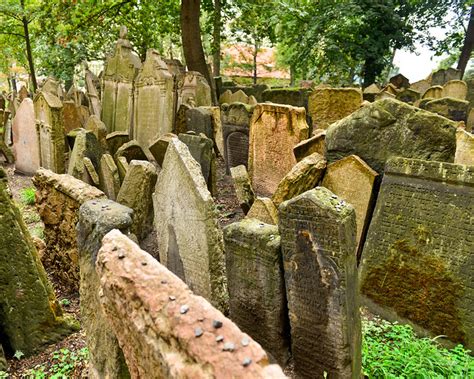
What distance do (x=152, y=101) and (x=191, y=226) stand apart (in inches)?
217

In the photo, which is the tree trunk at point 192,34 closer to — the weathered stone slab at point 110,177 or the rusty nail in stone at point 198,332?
the weathered stone slab at point 110,177

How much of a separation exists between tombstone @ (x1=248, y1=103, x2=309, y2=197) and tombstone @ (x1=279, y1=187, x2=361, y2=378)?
3463 millimetres

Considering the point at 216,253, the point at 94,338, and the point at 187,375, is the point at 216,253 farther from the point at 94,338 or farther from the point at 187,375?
the point at 187,375

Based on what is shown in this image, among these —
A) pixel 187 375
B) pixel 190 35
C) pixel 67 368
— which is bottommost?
pixel 67 368

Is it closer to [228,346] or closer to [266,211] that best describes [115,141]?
[266,211]

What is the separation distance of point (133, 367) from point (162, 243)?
2.32 m

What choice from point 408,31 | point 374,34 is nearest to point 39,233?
point 374,34

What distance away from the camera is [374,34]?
15844mm

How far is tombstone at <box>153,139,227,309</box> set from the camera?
3.50 meters

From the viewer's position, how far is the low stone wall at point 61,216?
4012mm

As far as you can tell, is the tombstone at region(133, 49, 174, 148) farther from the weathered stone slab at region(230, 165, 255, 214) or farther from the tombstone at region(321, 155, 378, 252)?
the tombstone at region(321, 155, 378, 252)

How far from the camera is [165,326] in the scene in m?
1.49

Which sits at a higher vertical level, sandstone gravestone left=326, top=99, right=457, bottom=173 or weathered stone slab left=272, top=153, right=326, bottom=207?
sandstone gravestone left=326, top=99, right=457, bottom=173

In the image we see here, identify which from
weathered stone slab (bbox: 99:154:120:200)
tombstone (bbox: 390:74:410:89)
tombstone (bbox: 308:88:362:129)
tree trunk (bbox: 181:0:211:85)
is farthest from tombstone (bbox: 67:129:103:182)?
tombstone (bbox: 390:74:410:89)
